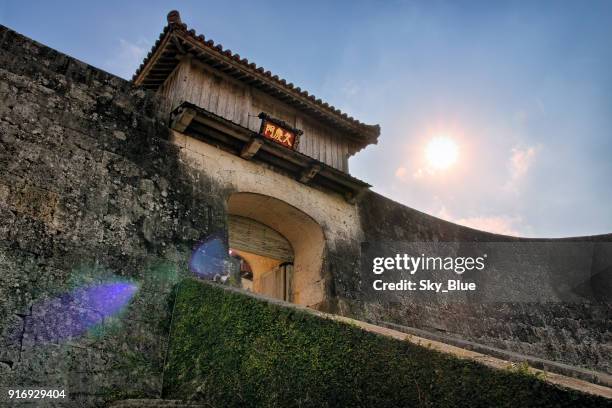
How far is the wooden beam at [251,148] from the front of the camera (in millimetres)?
7406

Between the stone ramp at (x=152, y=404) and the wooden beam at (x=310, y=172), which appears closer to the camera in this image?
the stone ramp at (x=152, y=404)

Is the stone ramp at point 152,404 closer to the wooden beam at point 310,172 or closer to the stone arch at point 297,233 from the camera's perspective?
the stone arch at point 297,233

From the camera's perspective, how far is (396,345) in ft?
9.27

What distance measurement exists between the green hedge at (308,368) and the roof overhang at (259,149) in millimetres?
2960

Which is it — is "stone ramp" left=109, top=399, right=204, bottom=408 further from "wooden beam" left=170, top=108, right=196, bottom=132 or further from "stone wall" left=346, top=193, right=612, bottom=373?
"stone wall" left=346, top=193, right=612, bottom=373

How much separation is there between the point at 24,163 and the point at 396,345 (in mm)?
4731

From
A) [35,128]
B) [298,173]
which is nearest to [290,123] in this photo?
[298,173]

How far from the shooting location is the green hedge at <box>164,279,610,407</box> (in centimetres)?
235

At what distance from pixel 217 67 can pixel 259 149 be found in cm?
177

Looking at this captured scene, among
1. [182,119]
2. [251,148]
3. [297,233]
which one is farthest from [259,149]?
[297,233]

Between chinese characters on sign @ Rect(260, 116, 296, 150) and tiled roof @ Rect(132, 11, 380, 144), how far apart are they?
0.84 m

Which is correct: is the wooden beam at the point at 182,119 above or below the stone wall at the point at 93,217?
above

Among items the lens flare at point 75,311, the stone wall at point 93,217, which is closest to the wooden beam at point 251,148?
the stone wall at point 93,217

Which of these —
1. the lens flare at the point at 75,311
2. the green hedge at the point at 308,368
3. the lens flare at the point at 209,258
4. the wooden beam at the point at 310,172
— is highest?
the wooden beam at the point at 310,172
